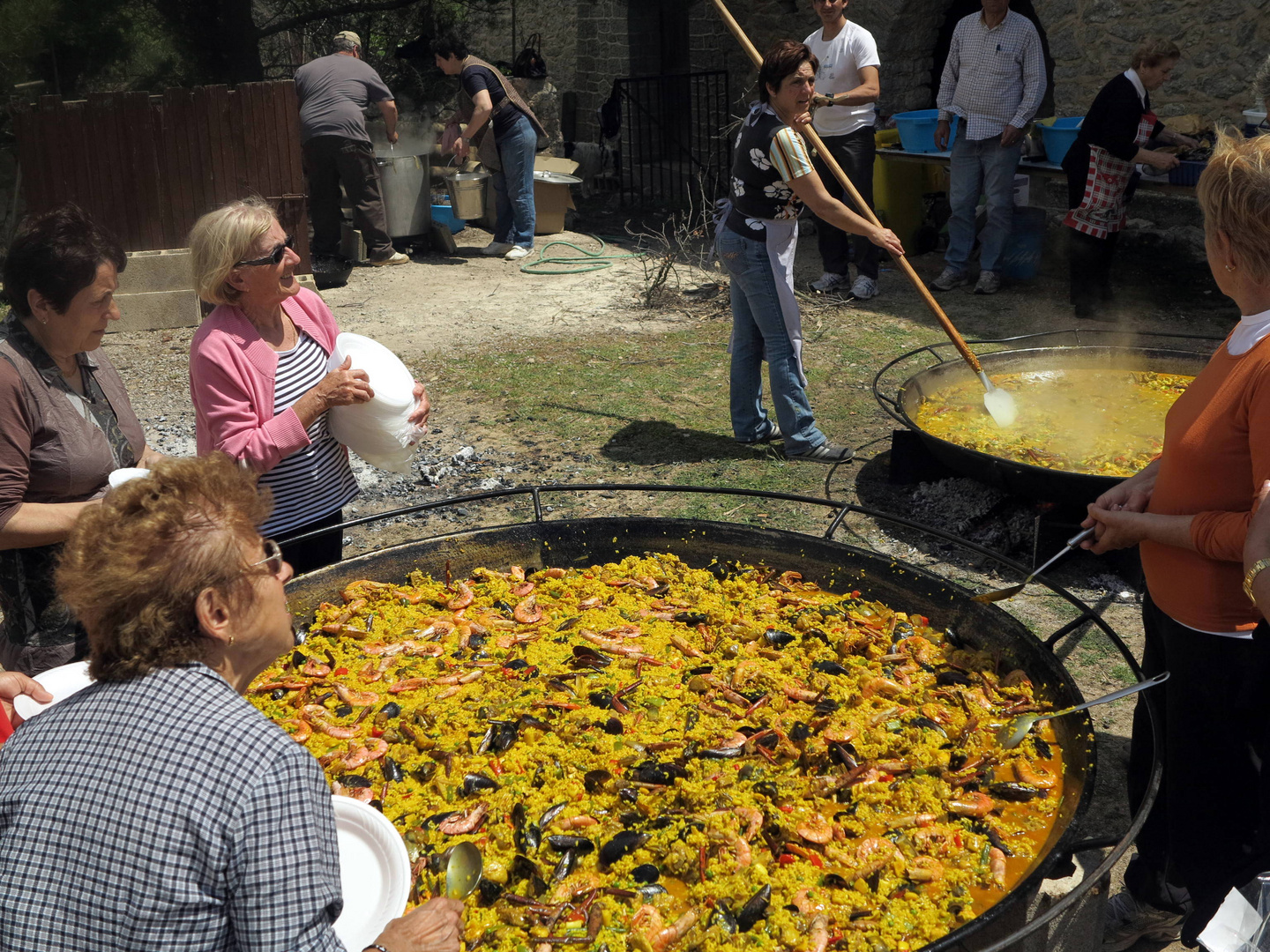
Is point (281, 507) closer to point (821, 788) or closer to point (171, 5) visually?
point (821, 788)

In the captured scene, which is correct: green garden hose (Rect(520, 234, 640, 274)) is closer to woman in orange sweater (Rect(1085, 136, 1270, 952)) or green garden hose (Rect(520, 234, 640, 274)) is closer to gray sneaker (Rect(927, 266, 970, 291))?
gray sneaker (Rect(927, 266, 970, 291))

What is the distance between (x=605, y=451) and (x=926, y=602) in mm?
3578

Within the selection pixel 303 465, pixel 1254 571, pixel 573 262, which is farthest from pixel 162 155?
pixel 1254 571

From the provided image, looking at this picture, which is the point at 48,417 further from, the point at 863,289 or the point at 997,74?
the point at 997,74

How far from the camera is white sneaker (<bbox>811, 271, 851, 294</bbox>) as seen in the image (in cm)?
1001

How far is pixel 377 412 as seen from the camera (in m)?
3.55

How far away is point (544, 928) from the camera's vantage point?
2414 millimetres

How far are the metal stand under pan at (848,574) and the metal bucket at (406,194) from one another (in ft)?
30.0

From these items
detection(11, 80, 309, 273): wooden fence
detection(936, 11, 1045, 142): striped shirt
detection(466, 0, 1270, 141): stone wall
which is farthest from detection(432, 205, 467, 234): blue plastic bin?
detection(936, 11, 1045, 142): striped shirt

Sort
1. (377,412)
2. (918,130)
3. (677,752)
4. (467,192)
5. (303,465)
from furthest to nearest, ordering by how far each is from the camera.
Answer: (467,192)
(918,130)
(303,465)
(377,412)
(677,752)

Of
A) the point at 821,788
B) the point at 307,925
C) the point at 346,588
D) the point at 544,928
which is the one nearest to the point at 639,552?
the point at 346,588

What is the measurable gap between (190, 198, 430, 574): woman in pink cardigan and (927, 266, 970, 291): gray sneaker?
7.54 meters

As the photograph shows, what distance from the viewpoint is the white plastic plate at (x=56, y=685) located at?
2469 millimetres

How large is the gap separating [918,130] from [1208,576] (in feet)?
30.5
